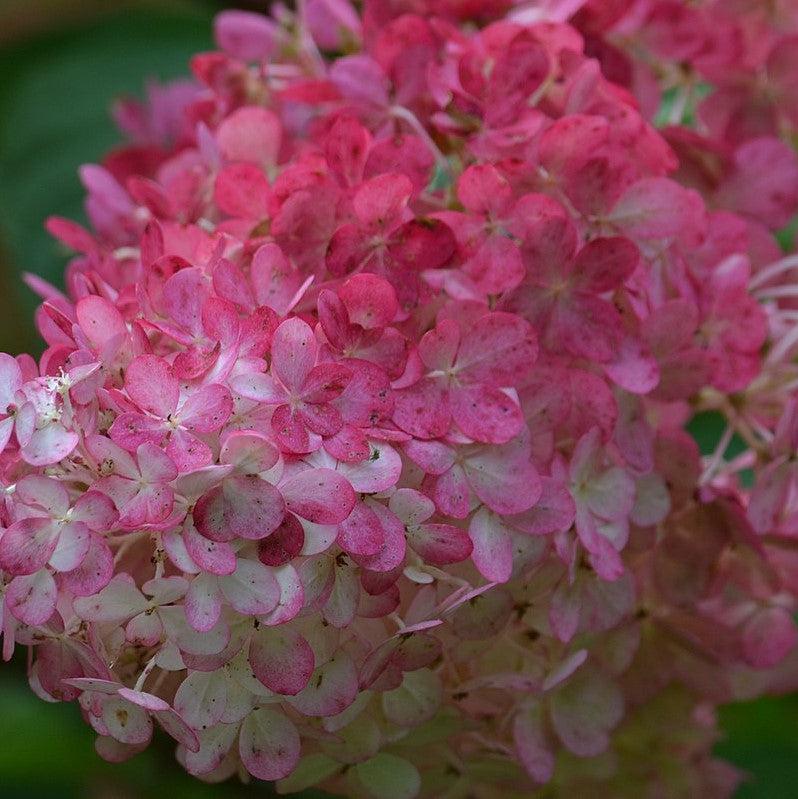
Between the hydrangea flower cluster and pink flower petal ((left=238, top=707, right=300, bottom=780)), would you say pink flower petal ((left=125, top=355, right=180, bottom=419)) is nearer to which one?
the hydrangea flower cluster

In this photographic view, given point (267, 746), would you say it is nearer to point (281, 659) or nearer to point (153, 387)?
point (281, 659)

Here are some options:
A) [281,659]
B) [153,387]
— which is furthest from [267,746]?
[153,387]

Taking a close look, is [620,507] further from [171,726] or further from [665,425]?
[171,726]

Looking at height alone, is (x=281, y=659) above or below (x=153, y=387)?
below

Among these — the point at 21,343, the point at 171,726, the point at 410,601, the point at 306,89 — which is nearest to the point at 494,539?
the point at 410,601

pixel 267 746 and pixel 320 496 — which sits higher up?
pixel 320 496

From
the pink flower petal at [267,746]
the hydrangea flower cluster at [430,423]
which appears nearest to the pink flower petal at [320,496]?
the hydrangea flower cluster at [430,423]

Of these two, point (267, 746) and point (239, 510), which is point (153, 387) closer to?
point (239, 510)

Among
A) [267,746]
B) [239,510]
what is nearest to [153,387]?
[239,510]
